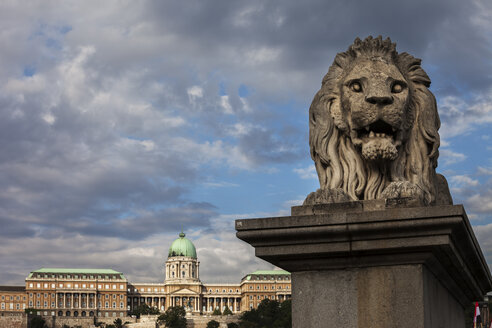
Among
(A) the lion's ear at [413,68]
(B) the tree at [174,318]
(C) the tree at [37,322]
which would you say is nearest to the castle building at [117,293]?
(C) the tree at [37,322]

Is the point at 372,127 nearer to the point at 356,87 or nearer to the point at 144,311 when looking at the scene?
the point at 356,87

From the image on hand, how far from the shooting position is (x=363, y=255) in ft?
18.7

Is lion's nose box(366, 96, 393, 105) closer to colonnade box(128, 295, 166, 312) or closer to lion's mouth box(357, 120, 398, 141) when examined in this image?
lion's mouth box(357, 120, 398, 141)

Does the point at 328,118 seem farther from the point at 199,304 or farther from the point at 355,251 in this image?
the point at 199,304

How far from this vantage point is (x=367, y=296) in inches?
222

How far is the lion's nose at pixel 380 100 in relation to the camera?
6.43 metres

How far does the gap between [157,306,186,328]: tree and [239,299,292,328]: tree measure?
11.5 meters

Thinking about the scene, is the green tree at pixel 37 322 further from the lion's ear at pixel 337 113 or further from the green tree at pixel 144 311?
the lion's ear at pixel 337 113

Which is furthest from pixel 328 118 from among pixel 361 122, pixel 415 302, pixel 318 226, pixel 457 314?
pixel 457 314

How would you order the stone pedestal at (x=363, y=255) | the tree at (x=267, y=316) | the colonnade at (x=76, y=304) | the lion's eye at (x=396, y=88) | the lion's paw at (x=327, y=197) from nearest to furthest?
the stone pedestal at (x=363, y=255), the lion's paw at (x=327, y=197), the lion's eye at (x=396, y=88), the tree at (x=267, y=316), the colonnade at (x=76, y=304)

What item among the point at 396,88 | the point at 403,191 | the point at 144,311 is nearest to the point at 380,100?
the point at 396,88

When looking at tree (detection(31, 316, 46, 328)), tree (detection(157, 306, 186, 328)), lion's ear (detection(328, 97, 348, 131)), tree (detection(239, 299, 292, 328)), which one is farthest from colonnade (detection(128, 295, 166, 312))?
lion's ear (detection(328, 97, 348, 131))

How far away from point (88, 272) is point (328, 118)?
184037 mm

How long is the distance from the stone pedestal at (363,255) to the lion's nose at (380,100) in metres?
0.96
